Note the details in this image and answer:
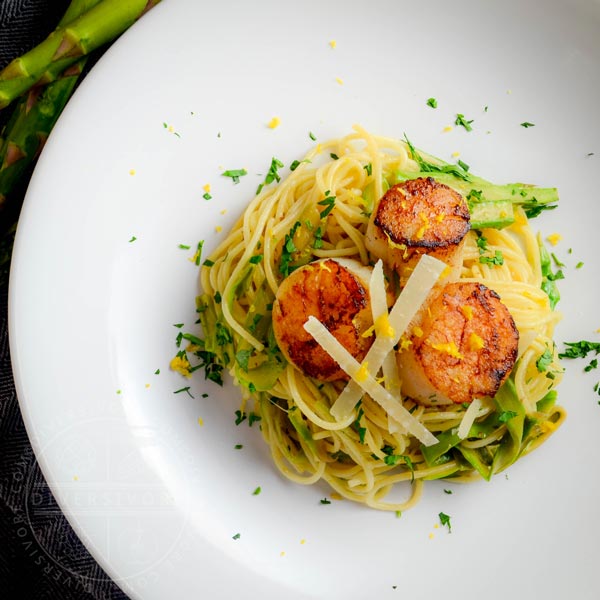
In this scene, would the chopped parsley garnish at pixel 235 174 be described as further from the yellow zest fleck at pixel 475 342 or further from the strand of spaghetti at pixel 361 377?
the yellow zest fleck at pixel 475 342

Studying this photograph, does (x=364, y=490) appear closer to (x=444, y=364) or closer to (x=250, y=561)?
(x=250, y=561)

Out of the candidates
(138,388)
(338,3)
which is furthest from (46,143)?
(338,3)

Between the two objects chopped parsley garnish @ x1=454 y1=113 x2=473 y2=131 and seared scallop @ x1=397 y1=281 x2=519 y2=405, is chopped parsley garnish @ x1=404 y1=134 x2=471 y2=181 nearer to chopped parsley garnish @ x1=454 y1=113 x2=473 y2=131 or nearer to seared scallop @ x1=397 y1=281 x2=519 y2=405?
chopped parsley garnish @ x1=454 y1=113 x2=473 y2=131

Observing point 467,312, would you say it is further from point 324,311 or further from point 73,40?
point 73,40

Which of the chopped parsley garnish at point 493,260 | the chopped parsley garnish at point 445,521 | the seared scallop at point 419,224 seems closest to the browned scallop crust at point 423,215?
the seared scallop at point 419,224

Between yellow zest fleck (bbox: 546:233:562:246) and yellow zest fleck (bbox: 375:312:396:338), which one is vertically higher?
yellow zest fleck (bbox: 375:312:396:338)

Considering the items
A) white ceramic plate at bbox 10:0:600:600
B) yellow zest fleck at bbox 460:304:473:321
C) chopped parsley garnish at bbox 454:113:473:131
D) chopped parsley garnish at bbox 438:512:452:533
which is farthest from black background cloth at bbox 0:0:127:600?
yellow zest fleck at bbox 460:304:473:321
